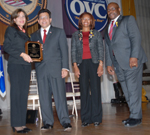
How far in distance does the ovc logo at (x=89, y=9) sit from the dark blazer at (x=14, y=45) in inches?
143

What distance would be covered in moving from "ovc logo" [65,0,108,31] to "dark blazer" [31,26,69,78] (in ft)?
11.3

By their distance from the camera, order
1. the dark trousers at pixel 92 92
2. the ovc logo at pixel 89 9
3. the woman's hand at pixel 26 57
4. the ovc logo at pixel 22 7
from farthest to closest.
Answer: the ovc logo at pixel 89 9 → the ovc logo at pixel 22 7 → the dark trousers at pixel 92 92 → the woman's hand at pixel 26 57

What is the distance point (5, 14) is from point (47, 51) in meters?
2.95

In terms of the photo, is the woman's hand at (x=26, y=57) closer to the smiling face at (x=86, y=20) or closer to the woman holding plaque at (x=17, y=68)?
the woman holding plaque at (x=17, y=68)

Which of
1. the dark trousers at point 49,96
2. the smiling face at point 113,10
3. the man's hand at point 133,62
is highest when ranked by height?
the smiling face at point 113,10

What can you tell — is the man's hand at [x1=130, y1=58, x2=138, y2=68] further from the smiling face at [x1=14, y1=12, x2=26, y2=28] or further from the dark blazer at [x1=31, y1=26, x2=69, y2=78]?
the smiling face at [x1=14, y1=12, x2=26, y2=28]

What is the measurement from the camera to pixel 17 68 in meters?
2.49

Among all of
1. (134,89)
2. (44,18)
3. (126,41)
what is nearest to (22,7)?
(44,18)

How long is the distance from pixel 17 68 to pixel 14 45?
28cm

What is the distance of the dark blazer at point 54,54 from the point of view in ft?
8.59

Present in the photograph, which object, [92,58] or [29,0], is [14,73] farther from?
[29,0]

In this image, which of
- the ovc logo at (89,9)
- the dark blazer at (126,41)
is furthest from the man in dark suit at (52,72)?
the ovc logo at (89,9)

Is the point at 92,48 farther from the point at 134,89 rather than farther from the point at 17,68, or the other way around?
the point at 17,68

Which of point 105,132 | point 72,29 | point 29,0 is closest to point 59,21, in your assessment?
point 72,29
